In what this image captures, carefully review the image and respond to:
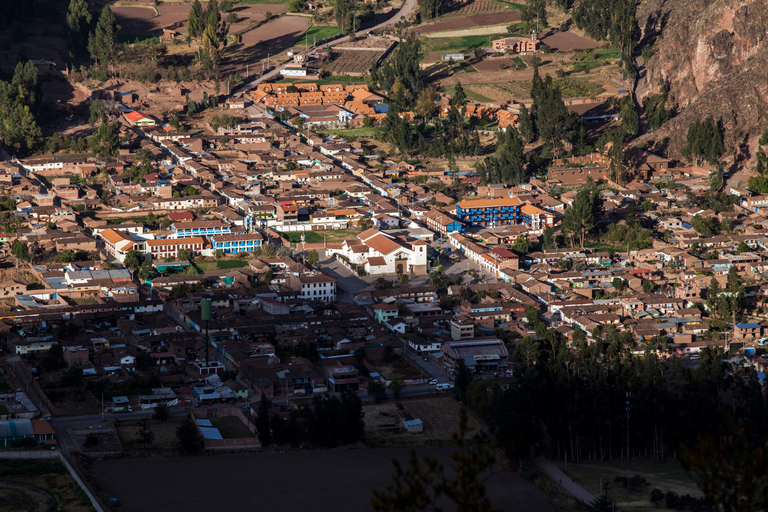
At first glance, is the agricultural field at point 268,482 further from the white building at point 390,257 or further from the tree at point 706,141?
the tree at point 706,141

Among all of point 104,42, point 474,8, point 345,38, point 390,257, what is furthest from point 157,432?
point 474,8

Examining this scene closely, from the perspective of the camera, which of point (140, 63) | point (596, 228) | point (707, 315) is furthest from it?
point (140, 63)

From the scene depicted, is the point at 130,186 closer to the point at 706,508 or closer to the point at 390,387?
the point at 390,387

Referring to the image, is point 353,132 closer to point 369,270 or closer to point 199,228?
point 199,228

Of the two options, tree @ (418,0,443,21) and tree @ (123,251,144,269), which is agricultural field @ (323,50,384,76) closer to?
tree @ (418,0,443,21)

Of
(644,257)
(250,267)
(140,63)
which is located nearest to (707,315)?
(644,257)
